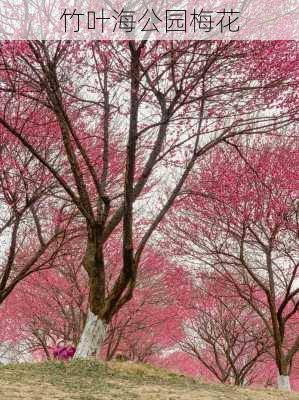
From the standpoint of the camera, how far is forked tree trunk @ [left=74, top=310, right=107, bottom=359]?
9416 mm

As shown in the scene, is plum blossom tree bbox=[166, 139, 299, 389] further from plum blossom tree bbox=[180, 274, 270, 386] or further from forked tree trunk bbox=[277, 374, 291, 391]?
plum blossom tree bbox=[180, 274, 270, 386]

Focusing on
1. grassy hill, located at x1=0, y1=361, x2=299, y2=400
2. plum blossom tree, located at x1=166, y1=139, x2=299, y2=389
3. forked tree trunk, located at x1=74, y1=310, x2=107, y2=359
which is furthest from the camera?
plum blossom tree, located at x1=166, y1=139, x2=299, y2=389

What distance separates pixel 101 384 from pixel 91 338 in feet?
10.7

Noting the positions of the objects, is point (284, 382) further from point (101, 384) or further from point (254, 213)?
point (101, 384)

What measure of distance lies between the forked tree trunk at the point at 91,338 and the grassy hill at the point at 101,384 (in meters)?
1.27

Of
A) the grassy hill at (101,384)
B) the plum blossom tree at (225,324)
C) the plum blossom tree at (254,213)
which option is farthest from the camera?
the plum blossom tree at (225,324)

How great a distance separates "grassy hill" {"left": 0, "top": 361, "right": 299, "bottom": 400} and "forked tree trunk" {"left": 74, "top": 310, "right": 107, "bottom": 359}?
1.27 metres

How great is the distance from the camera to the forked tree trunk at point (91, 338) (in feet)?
30.9

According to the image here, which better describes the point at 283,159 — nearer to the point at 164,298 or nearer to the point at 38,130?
the point at 38,130

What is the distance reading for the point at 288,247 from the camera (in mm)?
15211

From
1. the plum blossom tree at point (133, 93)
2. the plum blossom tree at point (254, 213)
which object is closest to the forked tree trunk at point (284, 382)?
the plum blossom tree at point (254, 213)

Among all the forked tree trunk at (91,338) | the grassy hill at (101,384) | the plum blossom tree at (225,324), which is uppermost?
the plum blossom tree at (225,324)

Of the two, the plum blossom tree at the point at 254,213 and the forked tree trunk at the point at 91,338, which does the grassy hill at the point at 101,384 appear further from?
the plum blossom tree at the point at 254,213

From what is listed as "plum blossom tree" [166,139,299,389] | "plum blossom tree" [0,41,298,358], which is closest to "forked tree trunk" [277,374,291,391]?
"plum blossom tree" [166,139,299,389]
